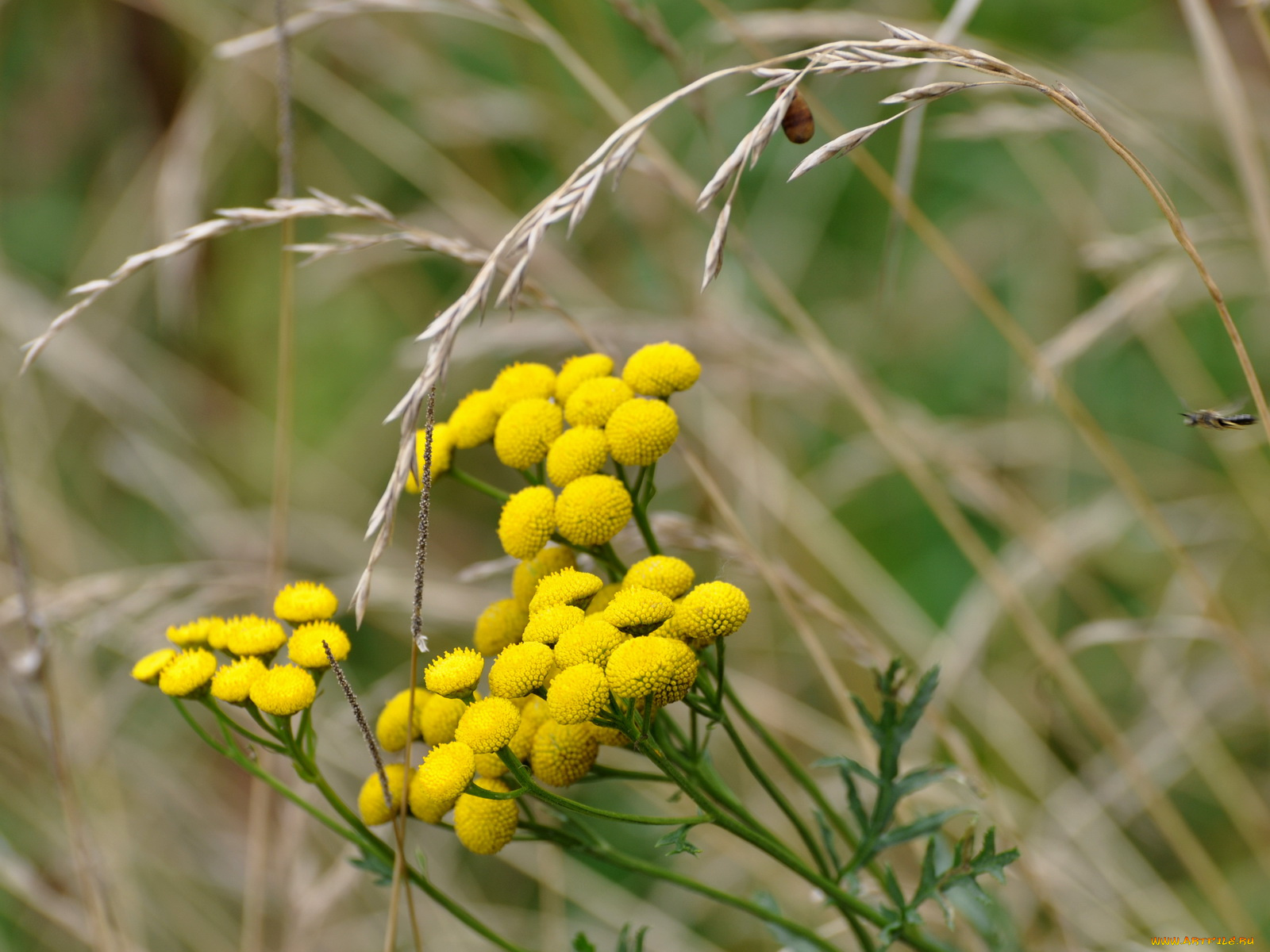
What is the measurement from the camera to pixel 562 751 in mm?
1410

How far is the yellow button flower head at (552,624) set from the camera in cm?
133

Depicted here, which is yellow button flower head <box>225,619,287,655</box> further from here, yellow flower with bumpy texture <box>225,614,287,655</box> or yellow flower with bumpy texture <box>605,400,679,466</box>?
yellow flower with bumpy texture <box>605,400,679,466</box>

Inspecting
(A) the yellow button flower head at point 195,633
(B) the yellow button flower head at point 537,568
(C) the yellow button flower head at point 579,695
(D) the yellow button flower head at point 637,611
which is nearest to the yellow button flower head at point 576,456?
(B) the yellow button flower head at point 537,568

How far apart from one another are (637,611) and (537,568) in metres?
0.29

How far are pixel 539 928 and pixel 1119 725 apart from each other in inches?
82.5

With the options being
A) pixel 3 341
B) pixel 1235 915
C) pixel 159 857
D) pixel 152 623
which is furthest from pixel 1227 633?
pixel 3 341

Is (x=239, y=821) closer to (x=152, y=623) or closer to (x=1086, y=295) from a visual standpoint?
(x=152, y=623)

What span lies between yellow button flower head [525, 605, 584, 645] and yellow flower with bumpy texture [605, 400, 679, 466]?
0.86 feet

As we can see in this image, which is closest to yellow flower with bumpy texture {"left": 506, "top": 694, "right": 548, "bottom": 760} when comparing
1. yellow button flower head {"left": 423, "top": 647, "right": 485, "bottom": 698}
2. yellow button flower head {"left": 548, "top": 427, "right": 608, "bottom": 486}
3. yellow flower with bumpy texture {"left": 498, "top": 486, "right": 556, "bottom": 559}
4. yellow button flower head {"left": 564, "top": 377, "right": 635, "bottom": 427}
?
yellow button flower head {"left": 423, "top": 647, "right": 485, "bottom": 698}

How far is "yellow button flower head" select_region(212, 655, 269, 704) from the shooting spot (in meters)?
1.43

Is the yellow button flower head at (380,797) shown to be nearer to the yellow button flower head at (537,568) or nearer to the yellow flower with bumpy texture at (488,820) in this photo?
the yellow flower with bumpy texture at (488,820)

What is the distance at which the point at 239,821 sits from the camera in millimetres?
3766

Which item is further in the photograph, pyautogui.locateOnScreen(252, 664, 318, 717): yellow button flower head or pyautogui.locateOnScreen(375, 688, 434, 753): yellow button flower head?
pyautogui.locateOnScreen(375, 688, 434, 753): yellow button flower head

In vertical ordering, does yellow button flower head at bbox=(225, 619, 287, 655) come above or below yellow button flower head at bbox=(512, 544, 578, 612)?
below
